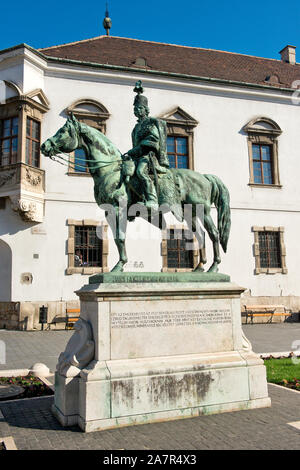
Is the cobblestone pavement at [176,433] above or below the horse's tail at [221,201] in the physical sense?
below

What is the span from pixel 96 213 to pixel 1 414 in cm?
1151

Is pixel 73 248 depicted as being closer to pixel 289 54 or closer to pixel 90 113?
pixel 90 113

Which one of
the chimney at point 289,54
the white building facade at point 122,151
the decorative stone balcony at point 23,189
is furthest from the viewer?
the chimney at point 289,54

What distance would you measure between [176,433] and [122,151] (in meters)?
13.7

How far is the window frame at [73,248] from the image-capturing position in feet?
51.2

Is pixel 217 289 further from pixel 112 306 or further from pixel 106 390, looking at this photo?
pixel 106 390

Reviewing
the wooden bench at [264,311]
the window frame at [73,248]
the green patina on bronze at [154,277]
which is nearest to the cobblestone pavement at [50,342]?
the wooden bench at [264,311]

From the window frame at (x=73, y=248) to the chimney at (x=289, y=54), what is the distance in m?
17.0

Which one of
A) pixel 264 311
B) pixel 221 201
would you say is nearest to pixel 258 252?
pixel 264 311

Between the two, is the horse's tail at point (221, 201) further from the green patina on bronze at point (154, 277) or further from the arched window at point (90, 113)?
the arched window at point (90, 113)

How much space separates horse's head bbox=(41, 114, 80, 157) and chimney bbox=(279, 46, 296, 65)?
22896 millimetres

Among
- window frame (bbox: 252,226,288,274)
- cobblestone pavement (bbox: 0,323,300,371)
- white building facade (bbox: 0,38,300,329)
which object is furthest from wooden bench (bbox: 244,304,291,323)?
window frame (bbox: 252,226,288,274)

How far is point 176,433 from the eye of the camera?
14.3 feet

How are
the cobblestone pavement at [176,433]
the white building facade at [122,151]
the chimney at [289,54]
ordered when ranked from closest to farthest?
the cobblestone pavement at [176,433] < the white building facade at [122,151] < the chimney at [289,54]
